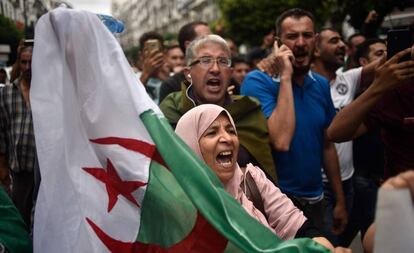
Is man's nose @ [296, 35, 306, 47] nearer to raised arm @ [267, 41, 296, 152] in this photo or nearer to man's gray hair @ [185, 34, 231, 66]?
raised arm @ [267, 41, 296, 152]

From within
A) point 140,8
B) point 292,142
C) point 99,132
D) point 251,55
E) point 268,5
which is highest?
point 99,132

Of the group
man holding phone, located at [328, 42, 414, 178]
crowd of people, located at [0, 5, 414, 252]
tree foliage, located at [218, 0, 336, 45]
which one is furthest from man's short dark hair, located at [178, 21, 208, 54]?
tree foliage, located at [218, 0, 336, 45]

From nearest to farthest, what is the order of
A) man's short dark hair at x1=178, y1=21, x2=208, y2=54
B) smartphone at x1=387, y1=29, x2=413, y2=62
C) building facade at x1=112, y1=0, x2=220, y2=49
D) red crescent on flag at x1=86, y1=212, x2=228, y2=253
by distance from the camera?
red crescent on flag at x1=86, y1=212, x2=228, y2=253 → smartphone at x1=387, y1=29, x2=413, y2=62 → man's short dark hair at x1=178, y1=21, x2=208, y2=54 → building facade at x1=112, y1=0, x2=220, y2=49

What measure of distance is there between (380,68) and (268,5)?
30441 mm

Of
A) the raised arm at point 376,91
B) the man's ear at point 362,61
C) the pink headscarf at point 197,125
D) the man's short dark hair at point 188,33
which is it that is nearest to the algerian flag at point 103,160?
the pink headscarf at point 197,125

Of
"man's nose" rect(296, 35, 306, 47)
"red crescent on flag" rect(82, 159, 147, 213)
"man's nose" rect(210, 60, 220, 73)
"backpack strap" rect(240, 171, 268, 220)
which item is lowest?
"backpack strap" rect(240, 171, 268, 220)

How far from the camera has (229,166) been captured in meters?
2.86

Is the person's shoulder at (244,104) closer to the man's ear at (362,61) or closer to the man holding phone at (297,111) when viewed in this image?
the man holding phone at (297,111)

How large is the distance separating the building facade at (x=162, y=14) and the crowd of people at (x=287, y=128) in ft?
135

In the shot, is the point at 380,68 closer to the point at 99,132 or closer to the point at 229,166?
the point at 229,166

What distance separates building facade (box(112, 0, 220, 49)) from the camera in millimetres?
84500

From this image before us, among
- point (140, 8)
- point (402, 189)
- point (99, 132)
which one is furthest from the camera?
point (140, 8)

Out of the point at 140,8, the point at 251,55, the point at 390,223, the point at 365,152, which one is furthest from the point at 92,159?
the point at 140,8

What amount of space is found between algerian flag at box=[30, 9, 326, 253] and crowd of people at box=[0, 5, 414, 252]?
0.19 m
